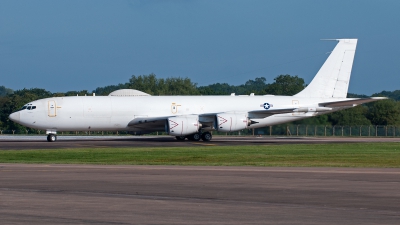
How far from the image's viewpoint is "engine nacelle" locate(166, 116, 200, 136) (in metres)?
52.6

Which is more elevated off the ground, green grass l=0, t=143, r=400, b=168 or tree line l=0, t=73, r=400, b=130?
tree line l=0, t=73, r=400, b=130

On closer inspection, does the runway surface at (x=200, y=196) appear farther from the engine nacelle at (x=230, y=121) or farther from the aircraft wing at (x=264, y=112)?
the aircraft wing at (x=264, y=112)

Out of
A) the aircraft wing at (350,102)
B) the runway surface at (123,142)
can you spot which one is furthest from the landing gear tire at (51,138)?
the aircraft wing at (350,102)

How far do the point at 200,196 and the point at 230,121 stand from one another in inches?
1468

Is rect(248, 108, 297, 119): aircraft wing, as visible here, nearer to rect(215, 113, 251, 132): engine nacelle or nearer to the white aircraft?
Result: the white aircraft

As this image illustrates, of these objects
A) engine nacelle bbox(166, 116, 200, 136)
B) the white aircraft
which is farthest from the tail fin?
engine nacelle bbox(166, 116, 200, 136)

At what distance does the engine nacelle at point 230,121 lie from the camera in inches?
2110

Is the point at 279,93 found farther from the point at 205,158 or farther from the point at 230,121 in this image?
the point at 205,158

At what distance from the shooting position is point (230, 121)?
176 feet

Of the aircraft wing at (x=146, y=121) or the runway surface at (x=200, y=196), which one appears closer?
the runway surface at (x=200, y=196)

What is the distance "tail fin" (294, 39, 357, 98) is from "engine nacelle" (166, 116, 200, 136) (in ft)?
36.7

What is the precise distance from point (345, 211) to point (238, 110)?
139 feet

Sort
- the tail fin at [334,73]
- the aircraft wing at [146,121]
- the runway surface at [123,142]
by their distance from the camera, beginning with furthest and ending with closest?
1. the tail fin at [334,73]
2. the aircraft wing at [146,121]
3. the runway surface at [123,142]

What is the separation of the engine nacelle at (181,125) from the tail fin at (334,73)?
440 inches
